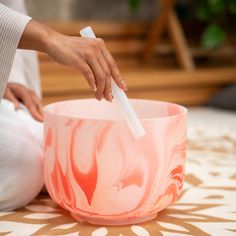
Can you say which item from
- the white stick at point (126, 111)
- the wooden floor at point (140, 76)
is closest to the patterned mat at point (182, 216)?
the white stick at point (126, 111)

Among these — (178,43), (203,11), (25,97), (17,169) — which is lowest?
(17,169)

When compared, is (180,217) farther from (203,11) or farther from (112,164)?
(203,11)

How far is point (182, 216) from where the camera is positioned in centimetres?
92

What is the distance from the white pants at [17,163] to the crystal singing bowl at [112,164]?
0.10 meters

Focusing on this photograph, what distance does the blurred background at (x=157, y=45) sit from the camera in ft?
7.32

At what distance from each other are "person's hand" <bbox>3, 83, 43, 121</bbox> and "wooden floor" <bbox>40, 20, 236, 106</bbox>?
2.98ft

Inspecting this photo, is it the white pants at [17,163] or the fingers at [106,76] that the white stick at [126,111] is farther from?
the white pants at [17,163]

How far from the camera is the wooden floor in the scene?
6.80 feet

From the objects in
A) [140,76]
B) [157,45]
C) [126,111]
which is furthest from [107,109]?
[157,45]

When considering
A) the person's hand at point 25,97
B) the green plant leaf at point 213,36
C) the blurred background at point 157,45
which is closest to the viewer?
the person's hand at point 25,97

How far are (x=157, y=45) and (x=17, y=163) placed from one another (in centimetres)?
176

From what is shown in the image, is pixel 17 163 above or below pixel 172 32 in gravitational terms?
below

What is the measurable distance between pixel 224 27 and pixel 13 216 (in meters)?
2.06

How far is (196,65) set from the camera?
2.76m
